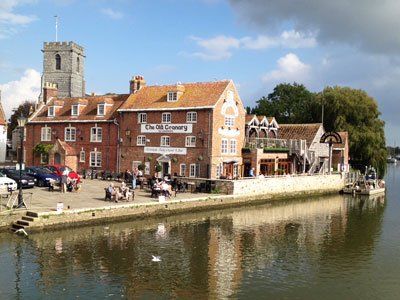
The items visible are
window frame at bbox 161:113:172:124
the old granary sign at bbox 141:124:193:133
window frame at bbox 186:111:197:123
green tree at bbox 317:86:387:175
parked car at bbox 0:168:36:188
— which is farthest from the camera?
green tree at bbox 317:86:387:175

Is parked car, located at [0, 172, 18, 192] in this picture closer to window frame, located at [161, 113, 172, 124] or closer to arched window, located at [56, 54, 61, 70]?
window frame, located at [161, 113, 172, 124]

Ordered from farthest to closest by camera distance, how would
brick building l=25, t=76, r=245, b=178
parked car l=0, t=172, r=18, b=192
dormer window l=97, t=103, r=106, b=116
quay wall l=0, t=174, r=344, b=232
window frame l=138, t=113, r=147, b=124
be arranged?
dormer window l=97, t=103, r=106, b=116, window frame l=138, t=113, r=147, b=124, brick building l=25, t=76, r=245, b=178, parked car l=0, t=172, r=18, b=192, quay wall l=0, t=174, r=344, b=232

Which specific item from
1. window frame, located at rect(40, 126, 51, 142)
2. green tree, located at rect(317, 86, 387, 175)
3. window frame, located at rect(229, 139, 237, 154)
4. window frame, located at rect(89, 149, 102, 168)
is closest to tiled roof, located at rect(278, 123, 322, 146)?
green tree, located at rect(317, 86, 387, 175)

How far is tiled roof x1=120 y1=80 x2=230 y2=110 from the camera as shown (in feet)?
137

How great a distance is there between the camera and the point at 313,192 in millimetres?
48188

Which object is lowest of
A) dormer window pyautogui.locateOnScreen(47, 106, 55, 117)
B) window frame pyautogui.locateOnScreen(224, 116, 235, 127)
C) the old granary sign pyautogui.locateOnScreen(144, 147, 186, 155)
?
the old granary sign pyautogui.locateOnScreen(144, 147, 186, 155)

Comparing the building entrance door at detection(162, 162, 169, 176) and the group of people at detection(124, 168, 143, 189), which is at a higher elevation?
the building entrance door at detection(162, 162, 169, 176)

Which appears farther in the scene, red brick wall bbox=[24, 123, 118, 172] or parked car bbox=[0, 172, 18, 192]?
red brick wall bbox=[24, 123, 118, 172]

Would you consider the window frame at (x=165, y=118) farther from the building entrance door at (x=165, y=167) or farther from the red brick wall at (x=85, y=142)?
the red brick wall at (x=85, y=142)

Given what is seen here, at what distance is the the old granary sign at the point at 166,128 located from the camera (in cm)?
4194

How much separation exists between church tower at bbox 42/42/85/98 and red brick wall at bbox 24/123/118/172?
3011 cm

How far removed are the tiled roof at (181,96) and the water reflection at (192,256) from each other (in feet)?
42.2

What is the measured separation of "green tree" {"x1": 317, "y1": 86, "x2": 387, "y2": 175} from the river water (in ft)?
99.0

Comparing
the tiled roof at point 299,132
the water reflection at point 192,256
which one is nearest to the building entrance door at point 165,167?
the water reflection at point 192,256
